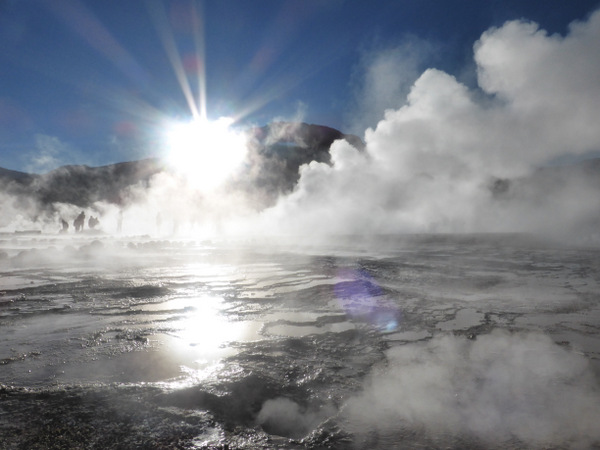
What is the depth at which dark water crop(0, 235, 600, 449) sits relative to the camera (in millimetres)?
2402

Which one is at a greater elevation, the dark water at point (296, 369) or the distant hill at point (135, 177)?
the distant hill at point (135, 177)

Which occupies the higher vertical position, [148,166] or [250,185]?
[148,166]

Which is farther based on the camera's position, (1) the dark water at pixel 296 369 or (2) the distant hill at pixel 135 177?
(2) the distant hill at pixel 135 177

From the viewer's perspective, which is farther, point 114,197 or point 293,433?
point 114,197

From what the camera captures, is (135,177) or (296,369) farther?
(135,177)

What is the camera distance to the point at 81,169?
7575 cm

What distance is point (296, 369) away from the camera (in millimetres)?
3492

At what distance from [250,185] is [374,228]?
102 feet

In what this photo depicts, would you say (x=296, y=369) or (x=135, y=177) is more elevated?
(x=135, y=177)

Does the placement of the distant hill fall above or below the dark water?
above

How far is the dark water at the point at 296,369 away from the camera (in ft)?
7.88

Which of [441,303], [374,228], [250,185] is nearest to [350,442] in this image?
[441,303]

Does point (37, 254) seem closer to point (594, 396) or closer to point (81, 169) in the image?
point (594, 396)

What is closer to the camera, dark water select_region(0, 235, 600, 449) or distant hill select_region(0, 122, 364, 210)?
dark water select_region(0, 235, 600, 449)
